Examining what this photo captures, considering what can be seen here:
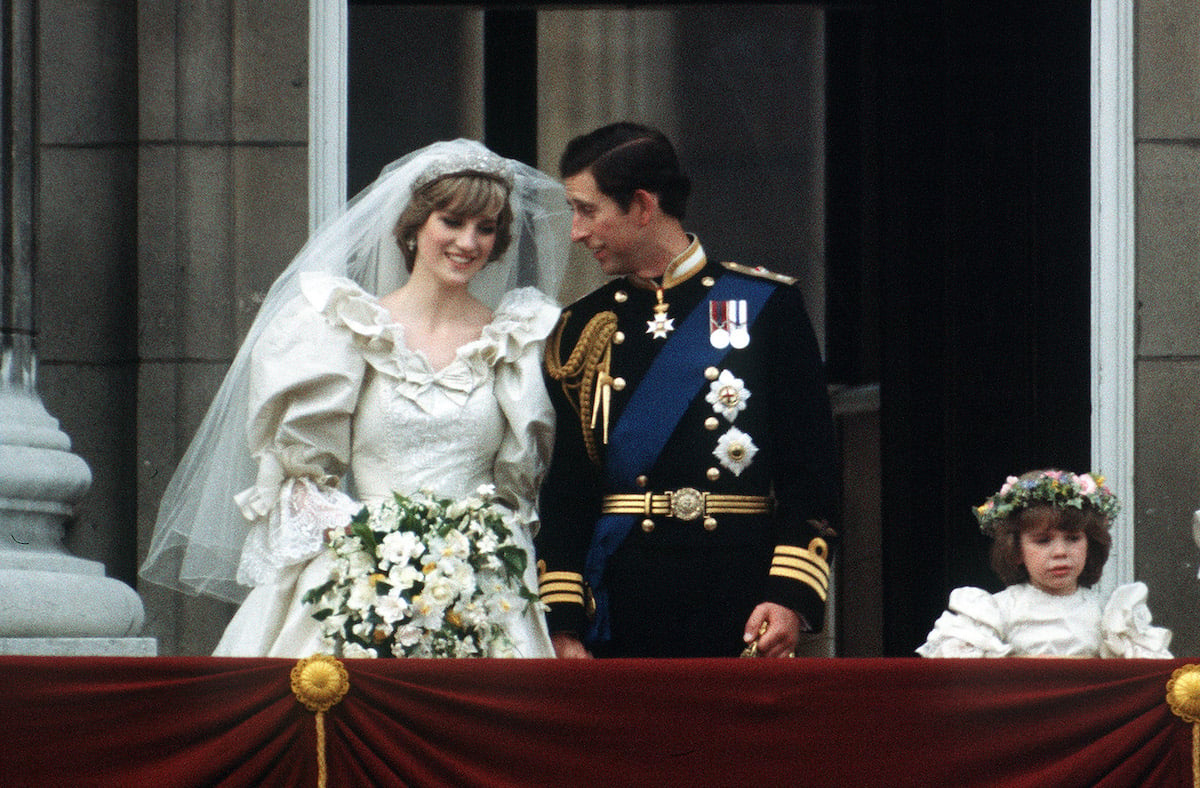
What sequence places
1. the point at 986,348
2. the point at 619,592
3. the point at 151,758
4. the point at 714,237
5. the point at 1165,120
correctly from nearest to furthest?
the point at 151,758 < the point at 619,592 < the point at 1165,120 < the point at 986,348 < the point at 714,237

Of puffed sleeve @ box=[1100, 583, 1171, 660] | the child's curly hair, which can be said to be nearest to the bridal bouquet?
the child's curly hair

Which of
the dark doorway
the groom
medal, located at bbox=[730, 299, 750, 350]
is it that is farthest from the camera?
the dark doorway

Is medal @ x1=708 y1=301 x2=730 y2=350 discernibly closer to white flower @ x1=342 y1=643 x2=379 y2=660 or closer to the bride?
the bride

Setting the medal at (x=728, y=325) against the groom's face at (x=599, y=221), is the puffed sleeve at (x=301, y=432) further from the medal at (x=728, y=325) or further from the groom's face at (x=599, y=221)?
the medal at (x=728, y=325)

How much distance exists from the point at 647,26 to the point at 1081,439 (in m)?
3.67

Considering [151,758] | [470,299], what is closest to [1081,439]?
[470,299]

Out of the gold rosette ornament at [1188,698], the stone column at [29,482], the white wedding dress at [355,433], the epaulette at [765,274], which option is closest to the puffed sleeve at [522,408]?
the white wedding dress at [355,433]

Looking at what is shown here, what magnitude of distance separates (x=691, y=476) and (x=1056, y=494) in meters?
0.84

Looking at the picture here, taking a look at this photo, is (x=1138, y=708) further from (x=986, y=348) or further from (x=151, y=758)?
(x=986, y=348)

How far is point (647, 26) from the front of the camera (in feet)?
30.8

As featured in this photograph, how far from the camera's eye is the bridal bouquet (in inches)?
170

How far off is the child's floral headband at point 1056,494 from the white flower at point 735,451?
25.1 inches

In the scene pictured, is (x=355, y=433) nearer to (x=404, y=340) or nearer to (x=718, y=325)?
(x=404, y=340)

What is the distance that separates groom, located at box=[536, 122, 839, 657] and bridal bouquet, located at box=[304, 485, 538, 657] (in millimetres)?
251
